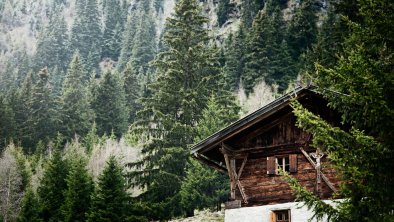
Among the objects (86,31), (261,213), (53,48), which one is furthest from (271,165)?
(86,31)

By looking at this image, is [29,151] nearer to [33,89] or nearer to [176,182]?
[33,89]

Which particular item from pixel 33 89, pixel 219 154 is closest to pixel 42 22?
pixel 33 89

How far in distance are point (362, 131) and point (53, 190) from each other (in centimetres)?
3160

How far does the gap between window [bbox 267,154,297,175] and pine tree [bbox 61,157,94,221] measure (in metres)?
17.8

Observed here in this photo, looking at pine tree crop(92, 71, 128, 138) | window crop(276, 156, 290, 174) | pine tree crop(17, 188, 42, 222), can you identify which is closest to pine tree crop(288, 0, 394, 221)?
window crop(276, 156, 290, 174)

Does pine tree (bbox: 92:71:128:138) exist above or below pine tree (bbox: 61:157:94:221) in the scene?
above

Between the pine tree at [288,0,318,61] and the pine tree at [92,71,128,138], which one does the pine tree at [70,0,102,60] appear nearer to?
the pine tree at [92,71,128,138]

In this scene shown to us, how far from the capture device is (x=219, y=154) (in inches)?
901

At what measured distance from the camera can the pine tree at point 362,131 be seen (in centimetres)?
1214

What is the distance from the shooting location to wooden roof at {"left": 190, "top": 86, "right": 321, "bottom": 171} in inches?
798

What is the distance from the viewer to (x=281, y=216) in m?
20.6

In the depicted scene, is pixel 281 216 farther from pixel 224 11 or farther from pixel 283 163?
pixel 224 11

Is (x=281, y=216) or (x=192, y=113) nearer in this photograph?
(x=281, y=216)

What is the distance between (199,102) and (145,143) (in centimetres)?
579
